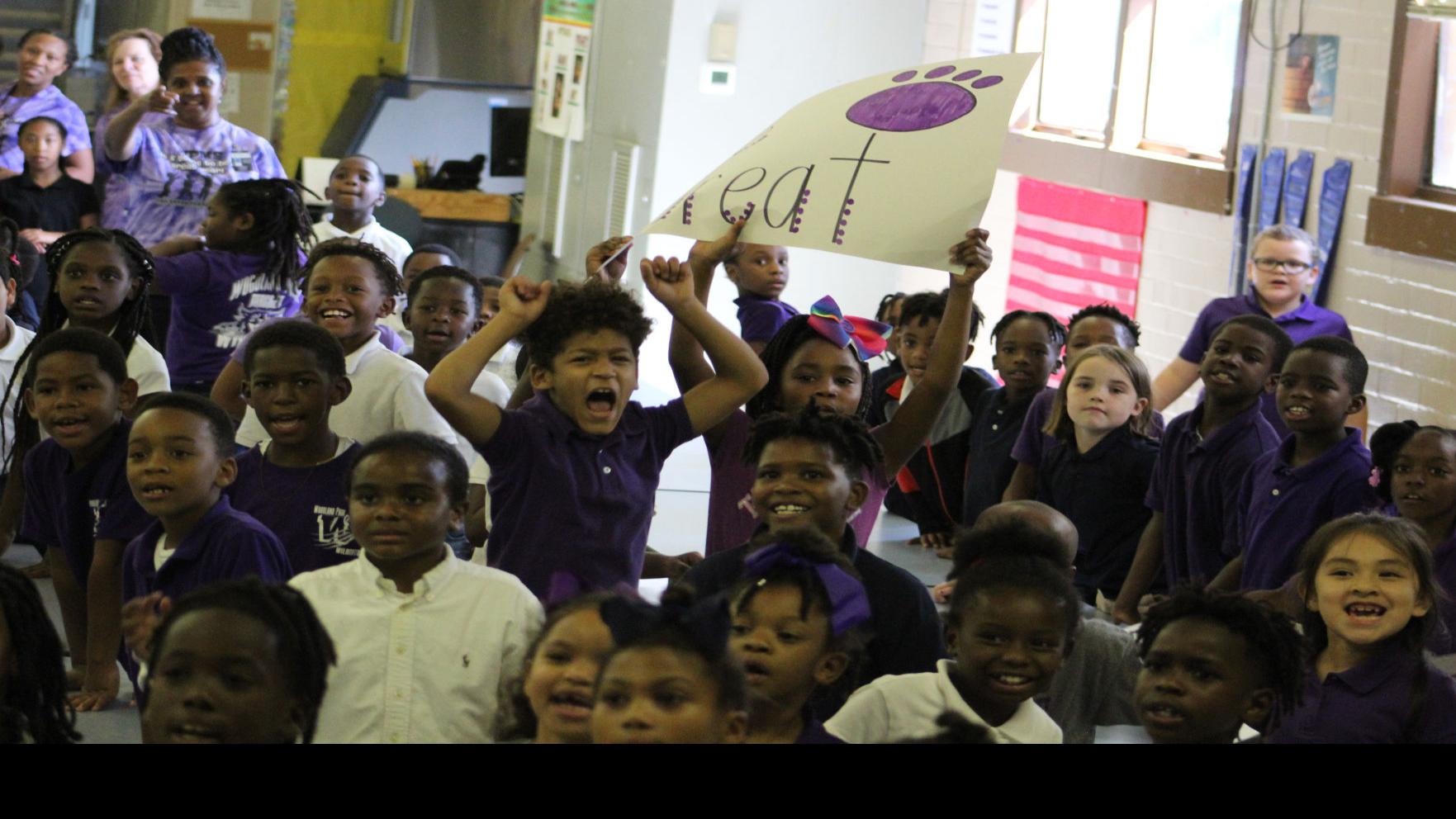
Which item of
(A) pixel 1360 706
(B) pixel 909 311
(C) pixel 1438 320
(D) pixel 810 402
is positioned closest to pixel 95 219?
(B) pixel 909 311

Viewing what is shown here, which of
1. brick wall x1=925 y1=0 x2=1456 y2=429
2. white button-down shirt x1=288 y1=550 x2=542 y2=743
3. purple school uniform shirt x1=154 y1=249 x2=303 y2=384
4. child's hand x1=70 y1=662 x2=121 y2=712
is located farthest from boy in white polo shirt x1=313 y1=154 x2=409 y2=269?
white button-down shirt x1=288 y1=550 x2=542 y2=743

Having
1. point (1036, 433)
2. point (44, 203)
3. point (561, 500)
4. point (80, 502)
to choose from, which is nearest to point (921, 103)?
point (561, 500)

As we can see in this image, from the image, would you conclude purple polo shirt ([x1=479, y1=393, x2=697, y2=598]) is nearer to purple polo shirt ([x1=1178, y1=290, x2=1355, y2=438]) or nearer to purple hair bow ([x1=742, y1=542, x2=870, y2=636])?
purple hair bow ([x1=742, y1=542, x2=870, y2=636])

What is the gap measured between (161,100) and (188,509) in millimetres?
2962

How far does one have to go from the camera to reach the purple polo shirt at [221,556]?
2744 millimetres

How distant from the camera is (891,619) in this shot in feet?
8.50

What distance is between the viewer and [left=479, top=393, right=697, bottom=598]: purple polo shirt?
9.36 feet

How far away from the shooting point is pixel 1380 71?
232 inches

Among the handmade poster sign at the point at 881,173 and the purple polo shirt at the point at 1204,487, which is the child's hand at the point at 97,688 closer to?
the handmade poster sign at the point at 881,173

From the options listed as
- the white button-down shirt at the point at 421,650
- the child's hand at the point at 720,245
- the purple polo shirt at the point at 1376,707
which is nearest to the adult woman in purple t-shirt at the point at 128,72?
the child's hand at the point at 720,245

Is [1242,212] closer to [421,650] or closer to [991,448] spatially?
[991,448]

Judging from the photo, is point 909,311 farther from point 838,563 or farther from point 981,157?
point 838,563

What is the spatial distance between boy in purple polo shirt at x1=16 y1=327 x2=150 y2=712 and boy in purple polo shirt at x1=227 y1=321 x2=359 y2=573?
0.26m
